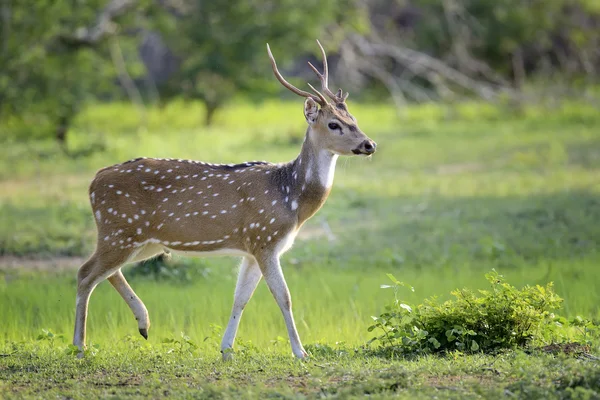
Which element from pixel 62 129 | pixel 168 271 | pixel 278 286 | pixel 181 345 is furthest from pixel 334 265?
pixel 62 129

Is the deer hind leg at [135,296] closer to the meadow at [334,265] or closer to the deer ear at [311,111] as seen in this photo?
the meadow at [334,265]

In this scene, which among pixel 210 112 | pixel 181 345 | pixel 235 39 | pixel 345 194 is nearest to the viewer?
pixel 181 345

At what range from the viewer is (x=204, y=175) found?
8.28m

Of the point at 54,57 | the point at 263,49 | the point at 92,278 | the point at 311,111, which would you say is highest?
the point at 311,111

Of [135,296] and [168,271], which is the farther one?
[168,271]

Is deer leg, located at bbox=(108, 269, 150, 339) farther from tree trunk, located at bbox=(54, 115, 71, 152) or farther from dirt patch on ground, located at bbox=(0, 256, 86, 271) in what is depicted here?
tree trunk, located at bbox=(54, 115, 71, 152)

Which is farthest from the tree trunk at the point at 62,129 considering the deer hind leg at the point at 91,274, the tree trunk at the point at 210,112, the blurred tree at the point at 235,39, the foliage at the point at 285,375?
the foliage at the point at 285,375

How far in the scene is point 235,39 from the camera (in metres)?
23.2

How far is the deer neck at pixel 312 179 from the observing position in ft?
26.6

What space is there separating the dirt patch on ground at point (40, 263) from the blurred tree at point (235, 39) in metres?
12.4

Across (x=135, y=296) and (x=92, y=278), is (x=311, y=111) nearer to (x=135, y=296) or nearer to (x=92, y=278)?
(x=135, y=296)

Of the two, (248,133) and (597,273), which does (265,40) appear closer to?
(248,133)

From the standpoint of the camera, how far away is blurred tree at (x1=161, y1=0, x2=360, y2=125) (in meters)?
23.3

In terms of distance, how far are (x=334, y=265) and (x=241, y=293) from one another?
338cm
